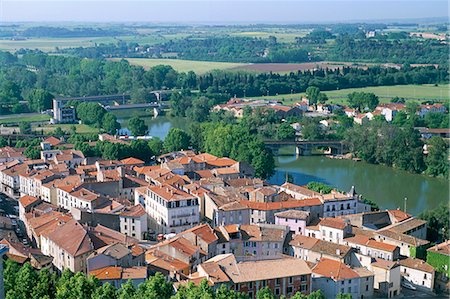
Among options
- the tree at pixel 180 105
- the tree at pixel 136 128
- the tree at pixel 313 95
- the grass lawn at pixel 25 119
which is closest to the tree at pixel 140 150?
the tree at pixel 136 128

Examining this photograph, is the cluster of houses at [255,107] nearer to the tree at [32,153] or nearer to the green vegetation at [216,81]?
the green vegetation at [216,81]

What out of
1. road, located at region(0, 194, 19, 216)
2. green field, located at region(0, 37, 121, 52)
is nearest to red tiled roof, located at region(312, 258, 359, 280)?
road, located at region(0, 194, 19, 216)

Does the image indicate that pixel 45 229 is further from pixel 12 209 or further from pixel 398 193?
pixel 398 193

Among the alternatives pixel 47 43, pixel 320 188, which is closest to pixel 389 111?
pixel 320 188

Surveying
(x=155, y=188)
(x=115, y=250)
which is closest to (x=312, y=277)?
(x=115, y=250)

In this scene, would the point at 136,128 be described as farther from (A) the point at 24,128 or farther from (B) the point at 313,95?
(B) the point at 313,95
